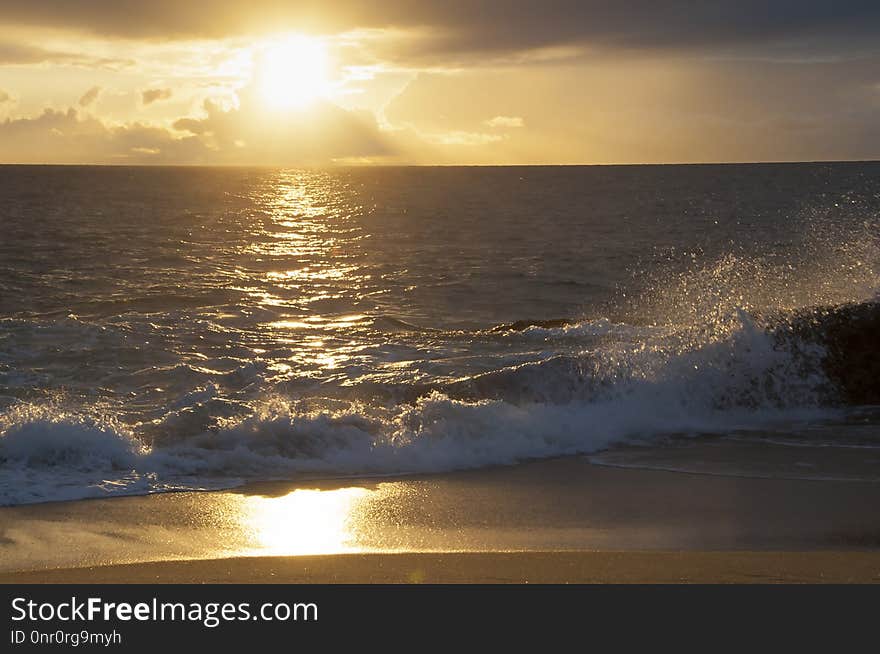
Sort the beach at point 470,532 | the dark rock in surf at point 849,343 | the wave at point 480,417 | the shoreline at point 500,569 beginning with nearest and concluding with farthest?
1. the shoreline at point 500,569
2. the beach at point 470,532
3. the wave at point 480,417
4. the dark rock in surf at point 849,343

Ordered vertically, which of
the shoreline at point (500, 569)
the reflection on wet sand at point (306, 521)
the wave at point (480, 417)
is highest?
the wave at point (480, 417)

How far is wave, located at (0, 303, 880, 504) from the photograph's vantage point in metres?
8.78

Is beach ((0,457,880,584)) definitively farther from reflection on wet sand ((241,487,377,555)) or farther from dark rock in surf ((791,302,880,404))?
dark rock in surf ((791,302,880,404))

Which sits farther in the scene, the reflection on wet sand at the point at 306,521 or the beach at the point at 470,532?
the reflection on wet sand at the point at 306,521

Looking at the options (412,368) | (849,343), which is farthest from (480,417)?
(849,343)

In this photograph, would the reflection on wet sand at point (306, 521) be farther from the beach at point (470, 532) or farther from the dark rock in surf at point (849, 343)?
the dark rock in surf at point (849, 343)

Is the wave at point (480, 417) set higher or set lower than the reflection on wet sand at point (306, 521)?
higher

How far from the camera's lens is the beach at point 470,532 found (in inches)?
230

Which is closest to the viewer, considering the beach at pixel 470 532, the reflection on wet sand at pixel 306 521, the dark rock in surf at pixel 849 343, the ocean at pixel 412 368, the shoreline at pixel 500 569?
the shoreline at pixel 500 569

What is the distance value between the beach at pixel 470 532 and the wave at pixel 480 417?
619 millimetres

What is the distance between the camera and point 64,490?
7.98m

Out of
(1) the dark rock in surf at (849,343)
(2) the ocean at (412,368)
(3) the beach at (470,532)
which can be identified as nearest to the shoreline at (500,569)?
(3) the beach at (470,532)

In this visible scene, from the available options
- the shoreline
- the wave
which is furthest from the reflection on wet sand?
the wave

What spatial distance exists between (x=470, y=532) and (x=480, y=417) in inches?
127
